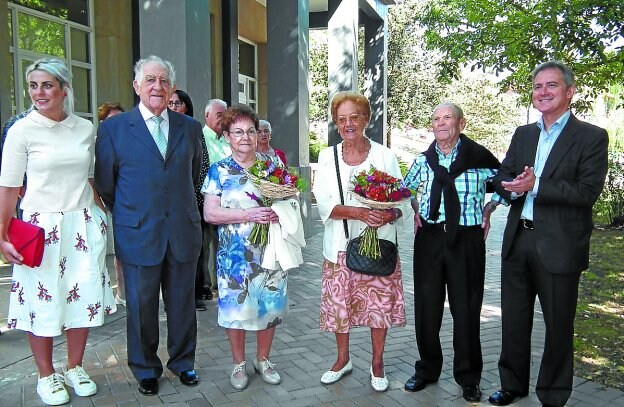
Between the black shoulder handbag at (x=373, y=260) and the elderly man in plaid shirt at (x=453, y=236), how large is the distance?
0.25 metres

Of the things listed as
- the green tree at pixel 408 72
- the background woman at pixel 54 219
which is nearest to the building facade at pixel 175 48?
the background woman at pixel 54 219

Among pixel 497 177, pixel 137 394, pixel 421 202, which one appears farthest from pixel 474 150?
pixel 137 394

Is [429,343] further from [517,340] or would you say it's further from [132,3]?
[132,3]

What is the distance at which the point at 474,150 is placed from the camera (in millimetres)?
3816

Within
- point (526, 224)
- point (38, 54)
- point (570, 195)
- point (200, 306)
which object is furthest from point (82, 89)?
point (570, 195)

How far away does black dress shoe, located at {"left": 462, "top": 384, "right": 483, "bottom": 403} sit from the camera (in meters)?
3.85

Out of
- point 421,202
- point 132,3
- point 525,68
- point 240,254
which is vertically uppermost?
point 132,3

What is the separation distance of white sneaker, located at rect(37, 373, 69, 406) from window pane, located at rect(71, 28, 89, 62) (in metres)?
6.81

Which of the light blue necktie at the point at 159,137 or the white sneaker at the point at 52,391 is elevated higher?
the light blue necktie at the point at 159,137

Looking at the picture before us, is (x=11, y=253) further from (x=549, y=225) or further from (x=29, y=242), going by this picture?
(x=549, y=225)

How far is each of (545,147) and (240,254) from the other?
2172 mm

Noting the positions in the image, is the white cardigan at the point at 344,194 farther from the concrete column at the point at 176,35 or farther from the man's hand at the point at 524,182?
the concrete column at the point at 176,35

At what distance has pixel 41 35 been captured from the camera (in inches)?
337

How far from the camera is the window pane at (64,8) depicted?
8387 mm
